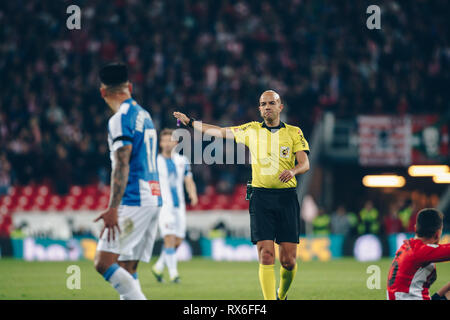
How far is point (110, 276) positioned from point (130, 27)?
63.9 feet

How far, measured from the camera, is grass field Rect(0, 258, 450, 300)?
9.20 m

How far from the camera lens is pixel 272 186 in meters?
7.44

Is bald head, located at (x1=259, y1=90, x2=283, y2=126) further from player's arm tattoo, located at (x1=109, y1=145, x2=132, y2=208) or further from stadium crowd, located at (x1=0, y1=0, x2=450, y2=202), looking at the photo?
stadium crowd, located at (x1=0, y1=0, x2=450, y2=202)

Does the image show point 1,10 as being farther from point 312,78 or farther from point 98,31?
point 312,78

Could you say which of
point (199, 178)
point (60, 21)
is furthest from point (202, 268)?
point (60, 21)

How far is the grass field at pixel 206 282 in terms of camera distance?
920 centimetres

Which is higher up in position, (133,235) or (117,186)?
(117,186)

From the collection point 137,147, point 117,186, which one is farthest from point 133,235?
point 137,147

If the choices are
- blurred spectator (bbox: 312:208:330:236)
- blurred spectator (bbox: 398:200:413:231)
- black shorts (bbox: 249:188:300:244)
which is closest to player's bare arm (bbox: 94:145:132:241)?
black shorts (bbox: 249:188:300:244)

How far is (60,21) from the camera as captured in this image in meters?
24.6

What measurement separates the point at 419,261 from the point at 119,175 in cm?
253

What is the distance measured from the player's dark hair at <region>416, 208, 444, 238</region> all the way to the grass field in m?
3.11

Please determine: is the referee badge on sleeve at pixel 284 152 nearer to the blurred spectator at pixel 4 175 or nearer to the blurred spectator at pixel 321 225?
the blurred spectator at pixel 321 225

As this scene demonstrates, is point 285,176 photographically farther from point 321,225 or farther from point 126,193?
point 321,225
